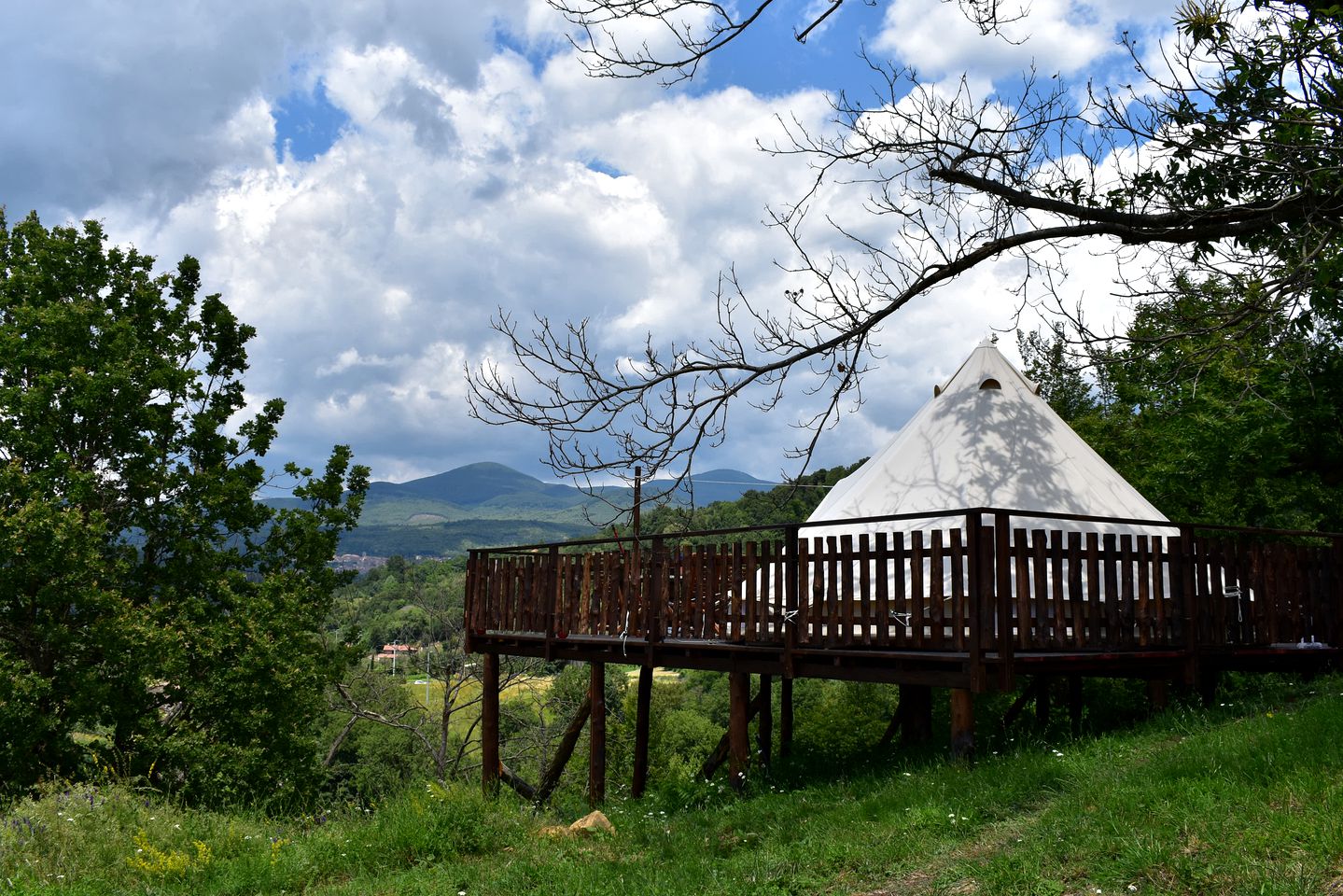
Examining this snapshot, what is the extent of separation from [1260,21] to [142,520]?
22684 millimetres

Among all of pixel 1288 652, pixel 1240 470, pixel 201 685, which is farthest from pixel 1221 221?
pixel 201 685

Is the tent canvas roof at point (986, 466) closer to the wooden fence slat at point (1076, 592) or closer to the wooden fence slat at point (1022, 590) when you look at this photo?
the wooden fence slat at point (1076, 592)

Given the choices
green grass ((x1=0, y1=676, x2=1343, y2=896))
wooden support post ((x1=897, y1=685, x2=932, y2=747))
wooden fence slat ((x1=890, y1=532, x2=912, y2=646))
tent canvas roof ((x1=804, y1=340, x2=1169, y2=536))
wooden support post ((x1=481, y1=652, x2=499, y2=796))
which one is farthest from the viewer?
wooden support post ((x1=897, y1=685, x2=932, y2=747))

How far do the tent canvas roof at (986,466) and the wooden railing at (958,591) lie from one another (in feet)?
1.67

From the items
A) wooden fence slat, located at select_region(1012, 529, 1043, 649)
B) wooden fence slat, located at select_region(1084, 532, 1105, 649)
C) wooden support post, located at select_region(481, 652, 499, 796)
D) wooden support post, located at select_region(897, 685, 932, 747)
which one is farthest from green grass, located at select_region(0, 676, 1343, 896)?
wooden support post, located at select_region(897, 685, 932, 747)

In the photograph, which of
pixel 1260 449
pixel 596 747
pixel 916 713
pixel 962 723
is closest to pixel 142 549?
pixel 596 747

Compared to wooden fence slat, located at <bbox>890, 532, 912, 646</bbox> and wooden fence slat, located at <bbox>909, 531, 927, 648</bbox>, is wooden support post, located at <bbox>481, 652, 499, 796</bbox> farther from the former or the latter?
wooden fence slat, located at <bbox>909, 531, 927, 648</bbox>

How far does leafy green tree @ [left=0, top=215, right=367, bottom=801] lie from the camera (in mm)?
19188

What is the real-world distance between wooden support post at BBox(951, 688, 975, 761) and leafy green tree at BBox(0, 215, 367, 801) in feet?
50.9

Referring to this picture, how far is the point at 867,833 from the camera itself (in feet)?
23.8

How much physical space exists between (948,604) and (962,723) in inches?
44.0

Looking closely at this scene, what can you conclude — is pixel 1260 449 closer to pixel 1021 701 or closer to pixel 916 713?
pixel 1021 701

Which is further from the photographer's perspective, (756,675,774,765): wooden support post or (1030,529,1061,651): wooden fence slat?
(756,675,774,765): wooden support post

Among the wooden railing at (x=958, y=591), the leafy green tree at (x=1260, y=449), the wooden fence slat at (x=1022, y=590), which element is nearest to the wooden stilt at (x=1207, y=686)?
the wooden railing at (x=958, y=591)
